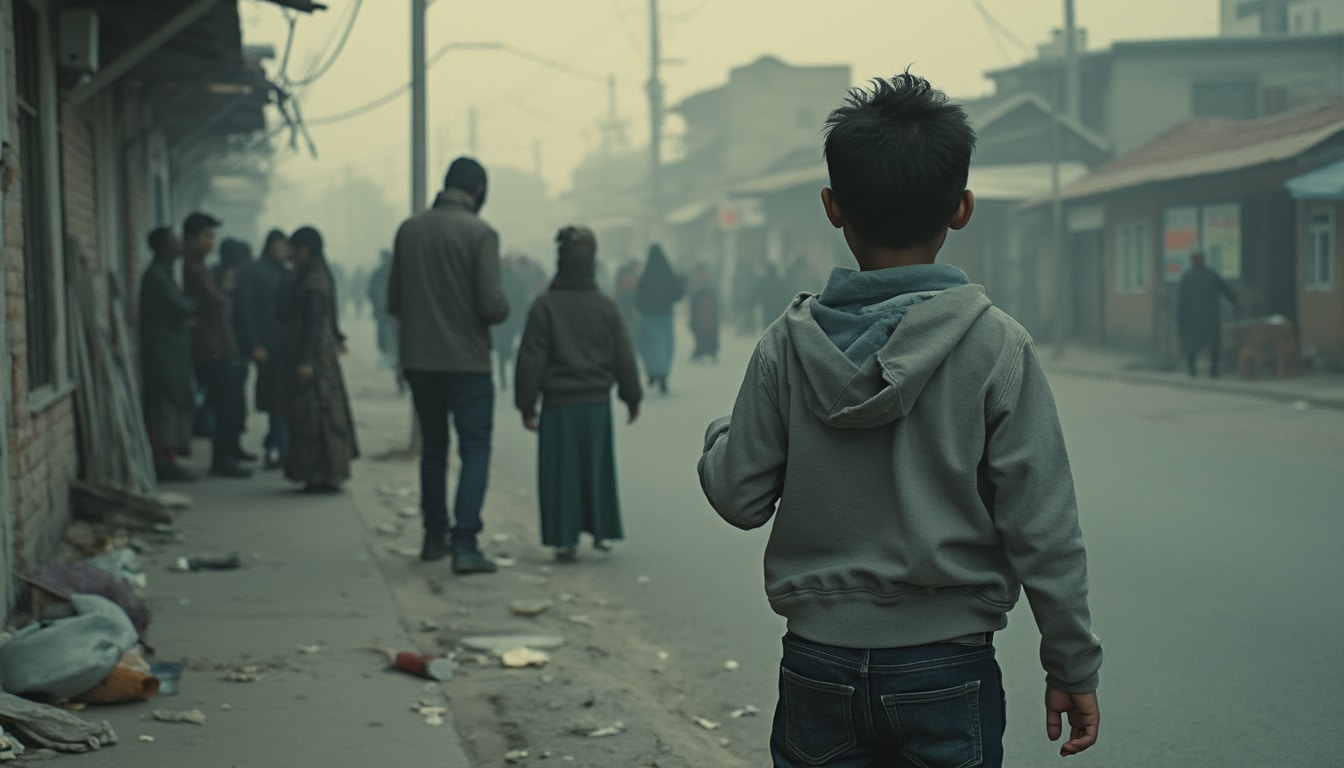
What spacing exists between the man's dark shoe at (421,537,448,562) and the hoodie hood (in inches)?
228

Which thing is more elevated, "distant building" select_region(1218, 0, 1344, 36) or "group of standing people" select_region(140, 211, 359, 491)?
"distant building" select_region(1218, 0, 1344, 36)

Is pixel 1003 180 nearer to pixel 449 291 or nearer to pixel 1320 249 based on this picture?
pixel 1320 249

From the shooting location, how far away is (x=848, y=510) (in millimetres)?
2312

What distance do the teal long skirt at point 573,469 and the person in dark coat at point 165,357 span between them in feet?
12.0

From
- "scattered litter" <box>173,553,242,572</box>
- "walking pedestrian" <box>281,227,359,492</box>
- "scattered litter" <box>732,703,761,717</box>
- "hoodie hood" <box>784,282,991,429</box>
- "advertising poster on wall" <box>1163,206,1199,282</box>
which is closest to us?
"hoodie hood" <box>784,282,991,429</box>

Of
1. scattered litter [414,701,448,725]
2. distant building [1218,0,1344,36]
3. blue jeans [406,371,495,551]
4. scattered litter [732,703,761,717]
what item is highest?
distant building [1218,0,1344,36]

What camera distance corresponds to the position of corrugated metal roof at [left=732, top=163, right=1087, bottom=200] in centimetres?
3203

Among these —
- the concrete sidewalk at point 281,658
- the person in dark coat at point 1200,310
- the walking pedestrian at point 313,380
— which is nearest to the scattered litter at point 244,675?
the concrete sidewalk at point 281,658

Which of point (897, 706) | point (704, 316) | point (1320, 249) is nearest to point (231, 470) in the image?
Answer: point (897, 706)

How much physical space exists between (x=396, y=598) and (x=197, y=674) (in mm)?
1512

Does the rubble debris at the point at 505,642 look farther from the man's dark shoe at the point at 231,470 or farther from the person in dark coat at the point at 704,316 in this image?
the person in dark coat at the point at 704,316

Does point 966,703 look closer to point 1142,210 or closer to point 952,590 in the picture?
point 952,590

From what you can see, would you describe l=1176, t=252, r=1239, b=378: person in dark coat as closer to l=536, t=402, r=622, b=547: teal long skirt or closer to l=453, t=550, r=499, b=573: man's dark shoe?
l=536, t=402, r=622, b=547: teal long skirt

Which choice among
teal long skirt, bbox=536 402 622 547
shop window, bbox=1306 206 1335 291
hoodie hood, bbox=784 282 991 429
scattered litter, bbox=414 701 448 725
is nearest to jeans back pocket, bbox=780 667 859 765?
hoodie hood, bbox=784 282 991 429
